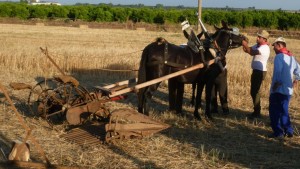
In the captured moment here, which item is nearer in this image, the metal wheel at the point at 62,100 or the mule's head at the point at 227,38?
the metal wheel at the point at 62,100

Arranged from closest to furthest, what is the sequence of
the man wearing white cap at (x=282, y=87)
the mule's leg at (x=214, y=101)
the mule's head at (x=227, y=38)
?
the man wearing white cap at (x=282, y=87) → the mule's head at (x=227, y=38) → the mule's leg at (x=214, y=101)

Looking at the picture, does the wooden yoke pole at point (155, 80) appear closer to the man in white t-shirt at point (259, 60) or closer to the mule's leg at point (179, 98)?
the mule's leg at point (179, 98)

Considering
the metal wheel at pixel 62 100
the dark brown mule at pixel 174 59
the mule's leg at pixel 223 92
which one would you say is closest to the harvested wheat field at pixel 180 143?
the mule's leg at pixel 223 92

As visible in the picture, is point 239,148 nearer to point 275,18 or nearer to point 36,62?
point 36,62

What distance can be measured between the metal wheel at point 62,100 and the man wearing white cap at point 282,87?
11.5 ft

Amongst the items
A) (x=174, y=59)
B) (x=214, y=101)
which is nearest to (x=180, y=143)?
(x=174, y=59)

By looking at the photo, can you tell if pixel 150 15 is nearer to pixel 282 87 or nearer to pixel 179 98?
pixel 179 98

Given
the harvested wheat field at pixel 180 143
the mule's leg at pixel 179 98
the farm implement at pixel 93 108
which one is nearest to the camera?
the harvested wheat field at pixel 180 143

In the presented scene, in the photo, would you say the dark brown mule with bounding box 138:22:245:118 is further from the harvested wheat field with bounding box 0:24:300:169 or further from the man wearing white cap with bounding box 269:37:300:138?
the man wearing white cap with bounding box 269:37:300:138

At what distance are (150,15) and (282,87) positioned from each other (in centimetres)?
5017

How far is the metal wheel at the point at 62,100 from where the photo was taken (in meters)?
9.14

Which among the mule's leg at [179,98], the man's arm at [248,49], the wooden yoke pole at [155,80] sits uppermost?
the man's arm at [248,49]

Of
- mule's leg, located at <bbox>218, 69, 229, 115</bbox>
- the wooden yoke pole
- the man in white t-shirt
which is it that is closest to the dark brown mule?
the man in white t-shirt

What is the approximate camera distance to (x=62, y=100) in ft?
30.5
